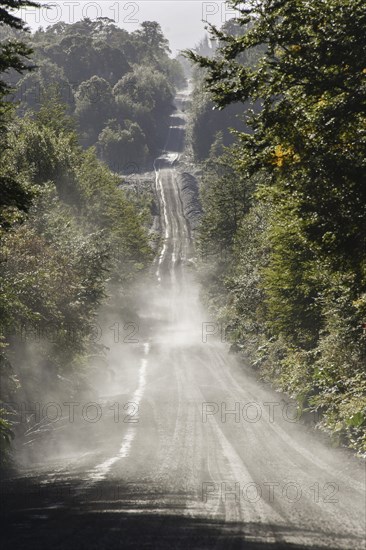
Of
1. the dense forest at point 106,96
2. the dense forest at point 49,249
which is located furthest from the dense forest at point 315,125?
the dense forest at point 106,96

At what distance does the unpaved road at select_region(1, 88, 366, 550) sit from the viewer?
7289mm

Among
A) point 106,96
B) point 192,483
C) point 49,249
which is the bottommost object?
point 192,483

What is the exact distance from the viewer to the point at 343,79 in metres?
10.7

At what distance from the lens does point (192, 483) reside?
10203 millimetres

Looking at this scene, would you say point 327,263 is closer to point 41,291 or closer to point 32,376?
point 41,291

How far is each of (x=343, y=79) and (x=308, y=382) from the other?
403 inches

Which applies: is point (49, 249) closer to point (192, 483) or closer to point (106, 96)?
point (192, 483)

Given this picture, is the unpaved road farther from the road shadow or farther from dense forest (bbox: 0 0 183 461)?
dense forest (bbox: 0 0 183 461)

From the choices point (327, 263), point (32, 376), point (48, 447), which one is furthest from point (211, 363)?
point (327, 263)

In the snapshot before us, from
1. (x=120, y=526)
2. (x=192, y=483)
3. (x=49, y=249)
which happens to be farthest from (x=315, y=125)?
(x=49, y=249)

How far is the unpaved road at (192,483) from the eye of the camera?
23.9ft

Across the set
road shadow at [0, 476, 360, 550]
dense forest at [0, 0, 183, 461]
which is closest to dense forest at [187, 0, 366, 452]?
dense forest at [0, 0, 183, 461]

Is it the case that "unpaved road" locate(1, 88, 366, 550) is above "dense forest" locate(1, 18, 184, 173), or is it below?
below

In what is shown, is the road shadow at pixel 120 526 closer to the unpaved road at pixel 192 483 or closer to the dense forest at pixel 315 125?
the unpaved road at pixel 192 483
